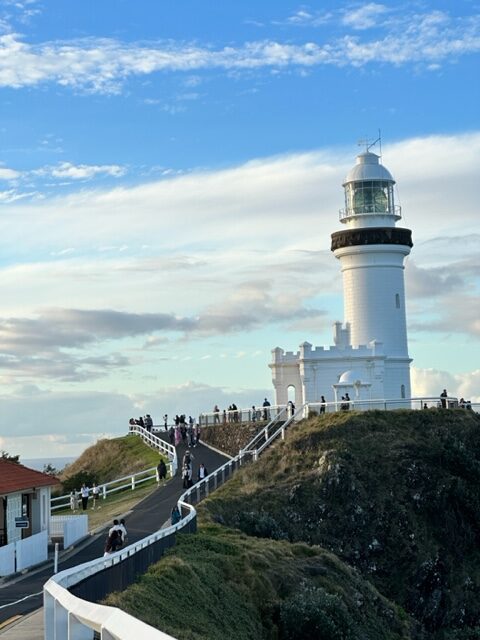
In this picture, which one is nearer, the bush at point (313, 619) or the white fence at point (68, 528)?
the bush at point (313, 619)

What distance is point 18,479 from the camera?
29.8m

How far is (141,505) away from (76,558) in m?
8.99

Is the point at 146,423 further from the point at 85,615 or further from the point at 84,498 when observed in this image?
the point at 85,615

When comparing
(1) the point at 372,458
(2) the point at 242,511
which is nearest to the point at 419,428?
(1) the point at 372,458

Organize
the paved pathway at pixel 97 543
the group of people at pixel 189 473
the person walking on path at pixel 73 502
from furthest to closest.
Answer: the person walking on path at pixel 73 502
the group of people at pixel 189 473
the paved pathway at pixel 97 543

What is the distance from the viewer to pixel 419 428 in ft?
137

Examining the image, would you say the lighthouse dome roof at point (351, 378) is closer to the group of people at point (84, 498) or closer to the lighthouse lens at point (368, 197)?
the lighthouse lens at point (368, 197)

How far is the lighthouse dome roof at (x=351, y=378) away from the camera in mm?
49375

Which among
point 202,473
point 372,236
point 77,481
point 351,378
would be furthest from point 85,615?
point 372,236

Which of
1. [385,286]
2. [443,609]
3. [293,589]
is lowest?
[443,609]

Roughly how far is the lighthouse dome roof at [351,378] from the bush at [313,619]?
89.1 ft

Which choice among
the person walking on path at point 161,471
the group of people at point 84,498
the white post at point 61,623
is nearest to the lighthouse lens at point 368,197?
the person walking on path at point 161,471

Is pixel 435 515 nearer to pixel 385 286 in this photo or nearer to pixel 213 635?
pixel 385 286

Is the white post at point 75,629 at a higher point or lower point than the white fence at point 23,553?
higher
